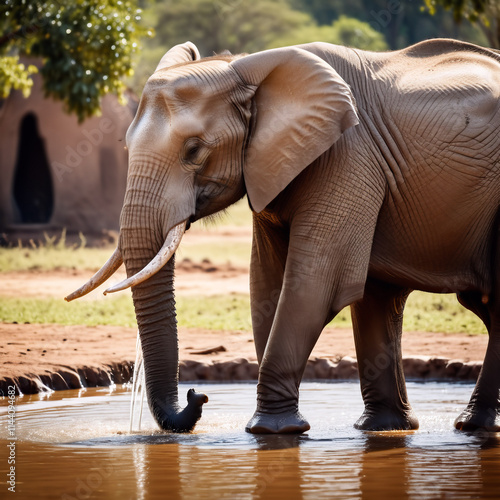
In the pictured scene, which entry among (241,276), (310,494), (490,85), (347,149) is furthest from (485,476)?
(241,276)

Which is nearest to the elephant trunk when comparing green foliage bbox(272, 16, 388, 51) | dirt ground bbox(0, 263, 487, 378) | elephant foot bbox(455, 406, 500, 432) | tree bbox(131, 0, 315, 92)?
elephant foot bbox(455, 406, 500, 432)

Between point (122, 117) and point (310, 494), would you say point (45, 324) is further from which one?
point (122, 117)

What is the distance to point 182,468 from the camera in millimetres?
4973

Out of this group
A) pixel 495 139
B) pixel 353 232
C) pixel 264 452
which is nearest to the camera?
pixel 264 452

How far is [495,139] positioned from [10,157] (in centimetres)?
1471

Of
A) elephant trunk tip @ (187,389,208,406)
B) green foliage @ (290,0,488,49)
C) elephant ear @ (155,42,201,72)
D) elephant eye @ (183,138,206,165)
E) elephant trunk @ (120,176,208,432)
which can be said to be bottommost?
elephant trunk tip @ (187,389,208,406)

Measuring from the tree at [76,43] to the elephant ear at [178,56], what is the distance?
702cm

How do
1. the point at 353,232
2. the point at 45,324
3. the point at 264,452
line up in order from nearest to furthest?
the point at 264,452
the point at 353,232
the point at 45,324

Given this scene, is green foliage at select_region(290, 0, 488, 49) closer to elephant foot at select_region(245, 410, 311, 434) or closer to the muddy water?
the muddy water

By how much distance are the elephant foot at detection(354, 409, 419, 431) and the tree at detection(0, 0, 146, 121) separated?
7.86 meters

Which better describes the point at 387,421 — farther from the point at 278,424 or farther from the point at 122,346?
the point at 122,346

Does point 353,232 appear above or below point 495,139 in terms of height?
below

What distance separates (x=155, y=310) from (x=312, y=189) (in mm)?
1067

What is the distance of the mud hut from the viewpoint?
19.9 metres
